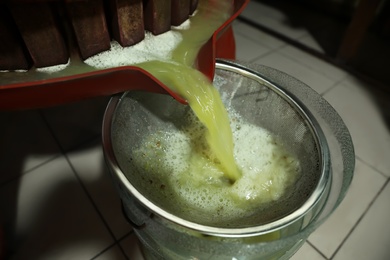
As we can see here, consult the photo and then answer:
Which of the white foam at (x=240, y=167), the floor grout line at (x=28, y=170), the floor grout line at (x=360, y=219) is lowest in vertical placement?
the floor grout line at (x=360, y=219)

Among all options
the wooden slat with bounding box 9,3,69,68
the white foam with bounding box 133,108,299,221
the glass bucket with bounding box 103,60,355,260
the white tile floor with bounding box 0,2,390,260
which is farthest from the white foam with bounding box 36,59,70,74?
the white tile floor with bounding box 0,2,390,260

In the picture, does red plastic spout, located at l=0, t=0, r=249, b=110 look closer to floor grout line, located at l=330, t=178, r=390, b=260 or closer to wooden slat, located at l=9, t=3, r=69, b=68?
wooden slat, located at l=9, t=3, r=69, b=68

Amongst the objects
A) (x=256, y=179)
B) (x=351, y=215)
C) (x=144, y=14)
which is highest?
(x=144, y=14)

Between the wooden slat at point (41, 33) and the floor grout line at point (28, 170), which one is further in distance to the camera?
the floor grout line at point (28, 170)

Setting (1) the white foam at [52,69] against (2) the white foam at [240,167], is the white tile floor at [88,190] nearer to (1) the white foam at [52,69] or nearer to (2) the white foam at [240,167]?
(2) the white foam at [240,167]

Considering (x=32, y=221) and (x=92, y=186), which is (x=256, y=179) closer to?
(x=92, y=186)

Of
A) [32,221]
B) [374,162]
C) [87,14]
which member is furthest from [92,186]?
[374,162]

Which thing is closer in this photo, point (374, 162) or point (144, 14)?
point (144, 14)

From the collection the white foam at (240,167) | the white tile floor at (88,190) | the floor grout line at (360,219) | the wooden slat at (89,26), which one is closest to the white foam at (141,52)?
the wooden slat at (89,26)
